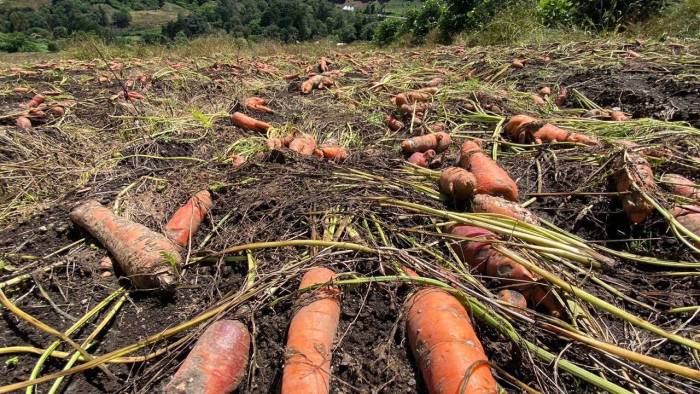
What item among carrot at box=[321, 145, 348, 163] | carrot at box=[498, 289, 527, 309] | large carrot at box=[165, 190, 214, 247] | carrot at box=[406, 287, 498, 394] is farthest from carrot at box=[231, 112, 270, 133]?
carrot at box=[498, 289, 527, 309]

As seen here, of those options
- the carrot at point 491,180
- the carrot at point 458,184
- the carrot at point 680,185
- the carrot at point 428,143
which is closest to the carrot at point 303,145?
the carrot at point 428,143

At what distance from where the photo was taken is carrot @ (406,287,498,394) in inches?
59.3

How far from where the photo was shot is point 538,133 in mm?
3572

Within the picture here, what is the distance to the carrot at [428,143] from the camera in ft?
12.1

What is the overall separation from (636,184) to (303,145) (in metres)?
2.75

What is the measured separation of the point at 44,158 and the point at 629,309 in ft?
16.5

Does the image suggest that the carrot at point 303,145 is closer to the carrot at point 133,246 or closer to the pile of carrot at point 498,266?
the carrot at point 133,246

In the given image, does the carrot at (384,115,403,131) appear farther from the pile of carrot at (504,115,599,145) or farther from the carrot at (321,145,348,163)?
the pile of carrot at (504,115,599,145)

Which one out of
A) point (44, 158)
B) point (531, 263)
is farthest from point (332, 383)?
point (44, 158)

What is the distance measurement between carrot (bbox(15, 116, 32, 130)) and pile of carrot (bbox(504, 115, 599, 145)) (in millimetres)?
5461

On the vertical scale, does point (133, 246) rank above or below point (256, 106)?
below

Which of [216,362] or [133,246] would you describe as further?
[133,246]

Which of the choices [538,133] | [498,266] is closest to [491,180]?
[498,266]

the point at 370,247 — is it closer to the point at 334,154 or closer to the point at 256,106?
the point at 334,154
